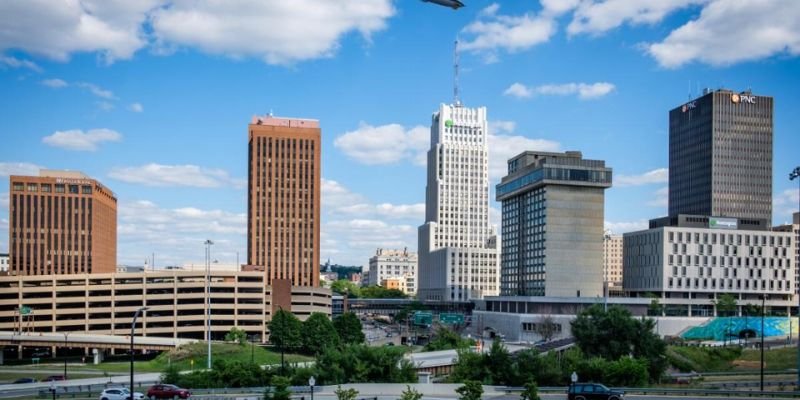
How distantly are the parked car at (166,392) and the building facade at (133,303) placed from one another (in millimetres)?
99611

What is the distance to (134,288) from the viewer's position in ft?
537

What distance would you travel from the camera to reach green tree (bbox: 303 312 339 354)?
138 m

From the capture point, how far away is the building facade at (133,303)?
527 ft

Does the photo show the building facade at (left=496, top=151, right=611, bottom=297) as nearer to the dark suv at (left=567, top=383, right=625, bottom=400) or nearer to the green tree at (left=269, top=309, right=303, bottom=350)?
the green tree at (left=269, top=309, right=303, bottom=350)

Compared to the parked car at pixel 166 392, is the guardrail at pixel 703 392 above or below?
above

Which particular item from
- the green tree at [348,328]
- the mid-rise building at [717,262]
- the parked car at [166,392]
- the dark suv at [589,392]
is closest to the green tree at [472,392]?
the dark suv at [589,392]

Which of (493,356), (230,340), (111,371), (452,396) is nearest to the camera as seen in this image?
(452,396)

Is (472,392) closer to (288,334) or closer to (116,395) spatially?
(116,395)

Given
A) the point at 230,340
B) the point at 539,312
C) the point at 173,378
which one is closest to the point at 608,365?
the point at 173,378

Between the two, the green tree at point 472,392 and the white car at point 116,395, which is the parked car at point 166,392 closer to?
the white car at point 116,395

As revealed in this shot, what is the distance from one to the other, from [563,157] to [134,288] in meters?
105

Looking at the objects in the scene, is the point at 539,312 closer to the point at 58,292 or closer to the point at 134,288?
the point at 134,288

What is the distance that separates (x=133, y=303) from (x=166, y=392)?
107037mm

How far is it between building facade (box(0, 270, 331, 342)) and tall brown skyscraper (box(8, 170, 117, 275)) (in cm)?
3023
